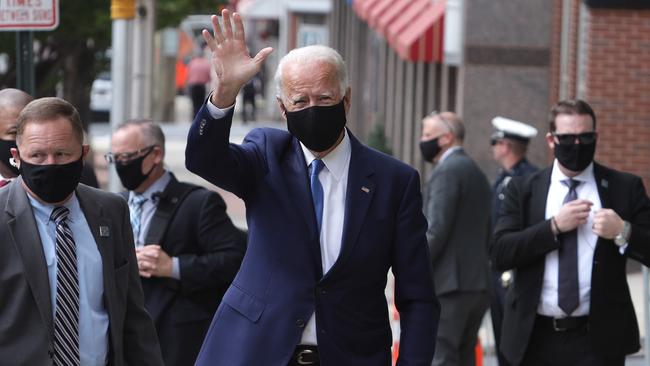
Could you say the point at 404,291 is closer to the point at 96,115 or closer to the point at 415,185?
the point at 415,185

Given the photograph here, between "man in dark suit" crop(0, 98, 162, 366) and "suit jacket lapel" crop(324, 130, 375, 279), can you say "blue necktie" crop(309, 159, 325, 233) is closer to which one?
"suit jacket lapel" crop(324, 130, 375, 279)

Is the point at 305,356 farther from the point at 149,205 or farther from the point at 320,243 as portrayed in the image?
the point at 149,205

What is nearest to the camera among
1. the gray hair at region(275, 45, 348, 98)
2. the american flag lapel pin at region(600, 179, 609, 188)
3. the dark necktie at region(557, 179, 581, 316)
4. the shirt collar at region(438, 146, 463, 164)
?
the gray hair at region(275, 45, 348, 98)

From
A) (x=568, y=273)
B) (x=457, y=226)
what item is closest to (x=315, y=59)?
(x=568, y=273)

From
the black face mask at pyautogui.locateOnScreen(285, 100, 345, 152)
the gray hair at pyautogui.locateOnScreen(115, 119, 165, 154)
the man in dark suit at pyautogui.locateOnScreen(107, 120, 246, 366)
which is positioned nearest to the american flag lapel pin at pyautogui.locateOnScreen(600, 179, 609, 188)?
the man in dark suit at pyautogui.locateOnScreen(107, 120, 246, 366)

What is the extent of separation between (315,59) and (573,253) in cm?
254

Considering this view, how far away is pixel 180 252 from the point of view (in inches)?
279

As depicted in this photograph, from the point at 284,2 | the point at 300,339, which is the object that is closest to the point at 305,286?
the point at 300,339

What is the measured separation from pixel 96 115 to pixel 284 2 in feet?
25.5

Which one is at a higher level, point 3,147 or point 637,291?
point 3,147

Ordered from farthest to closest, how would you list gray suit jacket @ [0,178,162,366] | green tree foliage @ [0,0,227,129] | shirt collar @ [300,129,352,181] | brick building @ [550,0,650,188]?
green tree foliage @ [0,0,227,129], brick building @ [550,0,650,188], shirt collar @ [300,129,352,181], gray suit jacket @ [0,178,162,366]

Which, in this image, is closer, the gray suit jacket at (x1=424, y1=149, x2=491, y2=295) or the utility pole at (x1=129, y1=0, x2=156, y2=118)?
the gray suit jacket at (x1=424, y1=149, x2=491, y2=295)

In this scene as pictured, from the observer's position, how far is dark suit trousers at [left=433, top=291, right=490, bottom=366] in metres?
9.07

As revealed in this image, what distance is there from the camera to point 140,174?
7234 millimetres
